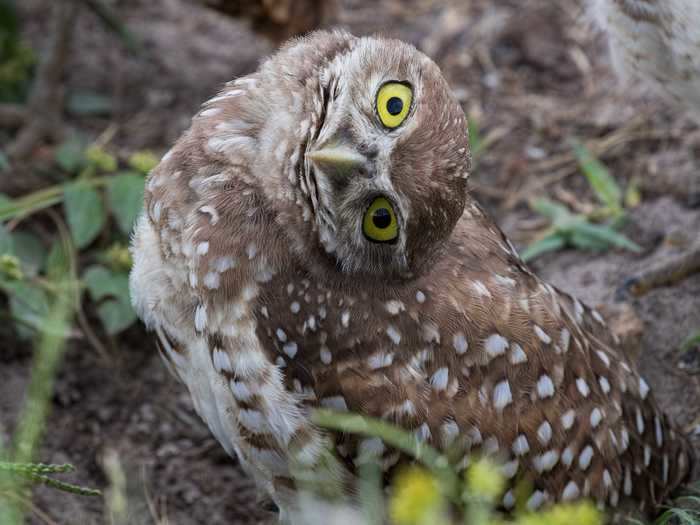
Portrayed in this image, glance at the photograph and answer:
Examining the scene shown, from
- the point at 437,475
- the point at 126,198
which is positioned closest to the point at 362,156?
the point at 437,475

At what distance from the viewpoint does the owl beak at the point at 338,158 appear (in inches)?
76.1

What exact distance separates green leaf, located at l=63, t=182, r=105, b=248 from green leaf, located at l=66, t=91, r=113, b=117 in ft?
3.33

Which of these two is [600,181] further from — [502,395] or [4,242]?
[4,242]

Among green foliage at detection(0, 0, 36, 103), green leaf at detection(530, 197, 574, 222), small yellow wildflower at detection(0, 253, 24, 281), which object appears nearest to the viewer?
small yellow wildflower at detection(0, 253, 24, 281)

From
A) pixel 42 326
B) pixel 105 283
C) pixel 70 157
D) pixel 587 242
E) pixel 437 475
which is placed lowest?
pixel 437 475

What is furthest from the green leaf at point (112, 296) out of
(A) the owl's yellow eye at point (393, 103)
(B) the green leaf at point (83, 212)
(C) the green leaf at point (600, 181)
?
(C) the green leaf at point (600, 181)

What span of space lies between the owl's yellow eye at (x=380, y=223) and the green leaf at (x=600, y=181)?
1692mm

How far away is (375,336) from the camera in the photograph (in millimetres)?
2170

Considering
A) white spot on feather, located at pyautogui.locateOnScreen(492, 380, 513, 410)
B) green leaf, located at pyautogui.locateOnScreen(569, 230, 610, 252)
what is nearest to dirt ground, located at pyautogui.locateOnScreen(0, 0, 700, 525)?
green leaf, located at pyautogui.locateOnScreen(569, 230, 610, 252)

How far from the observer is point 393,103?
2.04 m

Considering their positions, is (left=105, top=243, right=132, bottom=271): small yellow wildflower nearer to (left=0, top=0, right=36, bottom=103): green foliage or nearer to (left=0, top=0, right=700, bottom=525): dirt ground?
(left=0, top=0, right=700, bottom=525): dirt ground

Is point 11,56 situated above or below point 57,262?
above

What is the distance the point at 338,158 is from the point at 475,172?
210 cm

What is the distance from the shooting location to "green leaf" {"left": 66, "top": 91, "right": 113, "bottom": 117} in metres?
4.10
